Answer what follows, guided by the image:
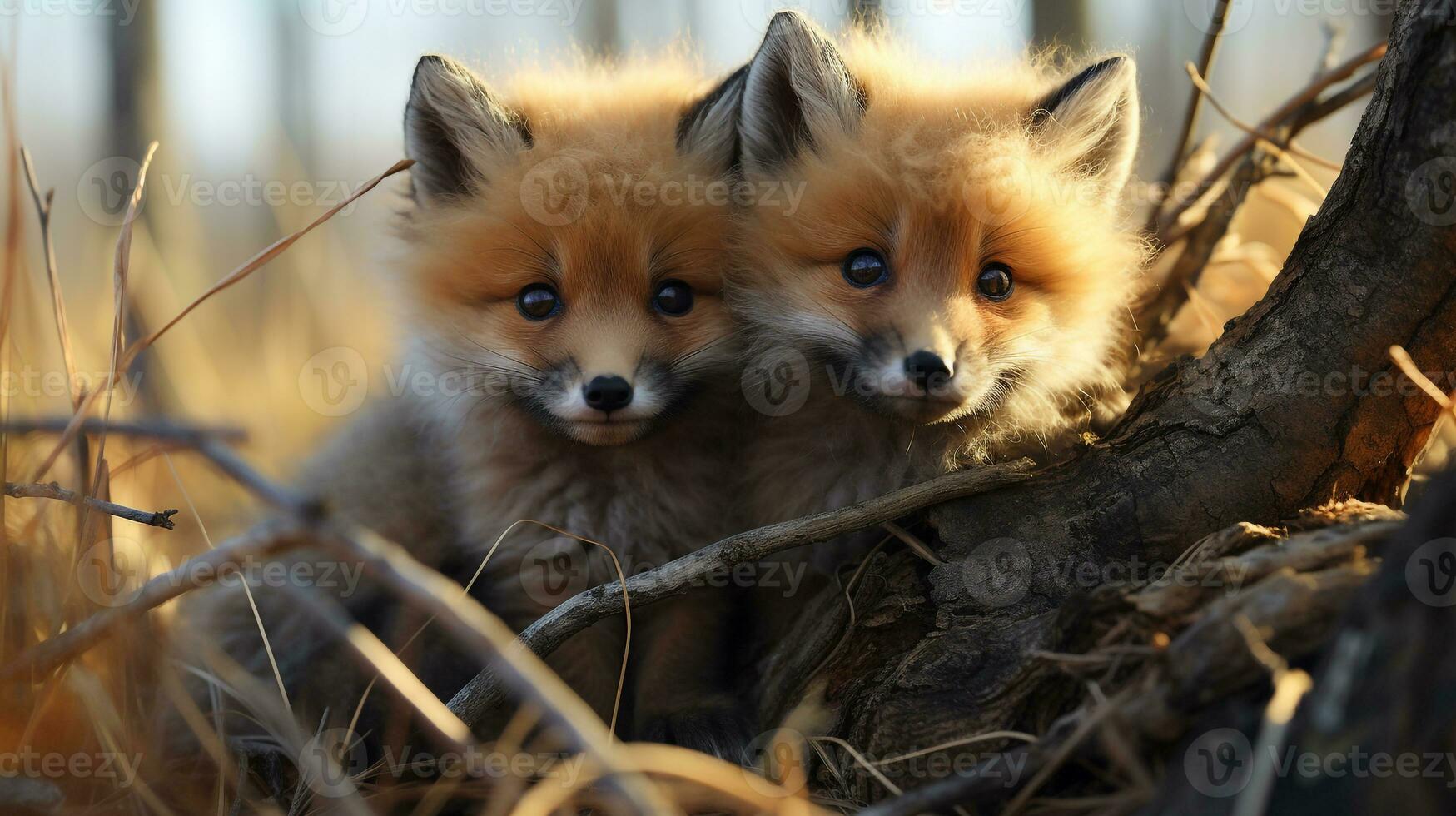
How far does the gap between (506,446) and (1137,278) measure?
213cm

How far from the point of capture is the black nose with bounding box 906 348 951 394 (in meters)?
2.26

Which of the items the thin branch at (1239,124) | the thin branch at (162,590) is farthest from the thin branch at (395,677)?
the thin branch at (1239,124)

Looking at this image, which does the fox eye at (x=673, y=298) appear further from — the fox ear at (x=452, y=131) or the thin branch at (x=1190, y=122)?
the thin branch at (x=1190, y=122)

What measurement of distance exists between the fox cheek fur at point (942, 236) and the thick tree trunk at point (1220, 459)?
1.05 feet

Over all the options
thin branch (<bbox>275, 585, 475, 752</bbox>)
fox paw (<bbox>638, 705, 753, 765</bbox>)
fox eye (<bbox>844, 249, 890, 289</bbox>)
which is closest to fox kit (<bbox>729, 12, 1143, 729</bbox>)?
fox eye (<bbox>844, 249, 890, 289</bbox>)

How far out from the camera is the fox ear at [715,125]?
112 inches

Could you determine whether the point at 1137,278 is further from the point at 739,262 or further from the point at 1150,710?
the point at 1150,710

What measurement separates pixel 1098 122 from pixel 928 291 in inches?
34.2

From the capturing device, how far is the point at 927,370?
89.4 inches

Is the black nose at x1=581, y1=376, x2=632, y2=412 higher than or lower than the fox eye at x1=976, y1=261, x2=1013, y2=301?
lower

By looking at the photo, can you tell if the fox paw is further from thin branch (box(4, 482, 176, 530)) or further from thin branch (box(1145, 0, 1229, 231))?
thin branch (box(1145, 0, 1229, 231))

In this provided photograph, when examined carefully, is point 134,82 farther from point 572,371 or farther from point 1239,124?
point 1239,124

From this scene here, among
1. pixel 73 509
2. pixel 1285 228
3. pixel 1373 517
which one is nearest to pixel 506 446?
pixel 73 509

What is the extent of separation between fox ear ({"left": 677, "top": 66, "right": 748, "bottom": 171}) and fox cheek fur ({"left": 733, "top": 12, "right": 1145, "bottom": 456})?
8 centimetres
